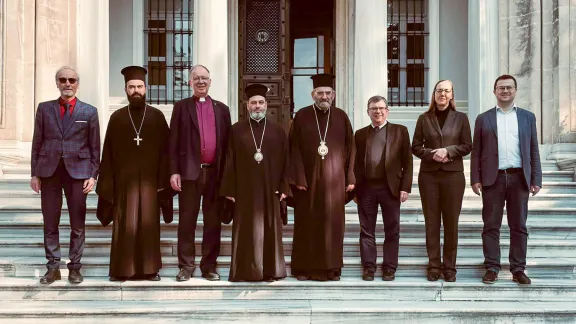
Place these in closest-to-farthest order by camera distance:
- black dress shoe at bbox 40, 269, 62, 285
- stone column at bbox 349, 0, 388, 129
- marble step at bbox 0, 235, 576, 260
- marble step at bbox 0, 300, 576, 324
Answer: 1. marble step at bbox 0, 300, 576, 324
2. black dress shoe at bbox 40, 269, 62, 285
3. marble step at bbox 0, 235, 576, 260
4. stone column at bbox 349, 0, 388, 129

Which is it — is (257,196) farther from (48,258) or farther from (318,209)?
(48,258)

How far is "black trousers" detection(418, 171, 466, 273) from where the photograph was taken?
21.6 feet

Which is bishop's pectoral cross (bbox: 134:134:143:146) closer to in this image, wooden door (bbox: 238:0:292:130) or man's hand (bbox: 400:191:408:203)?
man's hand (bbox: 400:191:408:203)

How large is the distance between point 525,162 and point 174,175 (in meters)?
3.44

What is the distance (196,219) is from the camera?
21.9 ft

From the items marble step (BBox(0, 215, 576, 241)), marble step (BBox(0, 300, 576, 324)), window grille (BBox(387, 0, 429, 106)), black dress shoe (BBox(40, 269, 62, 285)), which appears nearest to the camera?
marble step (BBox(0, 300, 576, 324))

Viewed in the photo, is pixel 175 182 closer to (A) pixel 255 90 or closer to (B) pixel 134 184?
(B) pixel 134 184

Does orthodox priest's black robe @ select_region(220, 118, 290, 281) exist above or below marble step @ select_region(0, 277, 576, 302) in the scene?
above

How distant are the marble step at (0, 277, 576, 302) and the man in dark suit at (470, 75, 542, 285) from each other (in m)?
0.17

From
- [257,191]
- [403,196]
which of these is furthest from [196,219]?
[403,196]

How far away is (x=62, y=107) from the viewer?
6535 millimetres

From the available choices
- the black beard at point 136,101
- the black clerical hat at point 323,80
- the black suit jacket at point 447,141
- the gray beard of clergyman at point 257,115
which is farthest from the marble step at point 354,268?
the black clerical hat at point 323,80

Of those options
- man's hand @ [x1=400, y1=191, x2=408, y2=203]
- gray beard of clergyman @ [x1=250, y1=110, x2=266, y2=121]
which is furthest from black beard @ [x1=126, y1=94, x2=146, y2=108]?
man's hand @ [x1=400, y1=191, x2=408, y2=203]

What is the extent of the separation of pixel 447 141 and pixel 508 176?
0.68m
